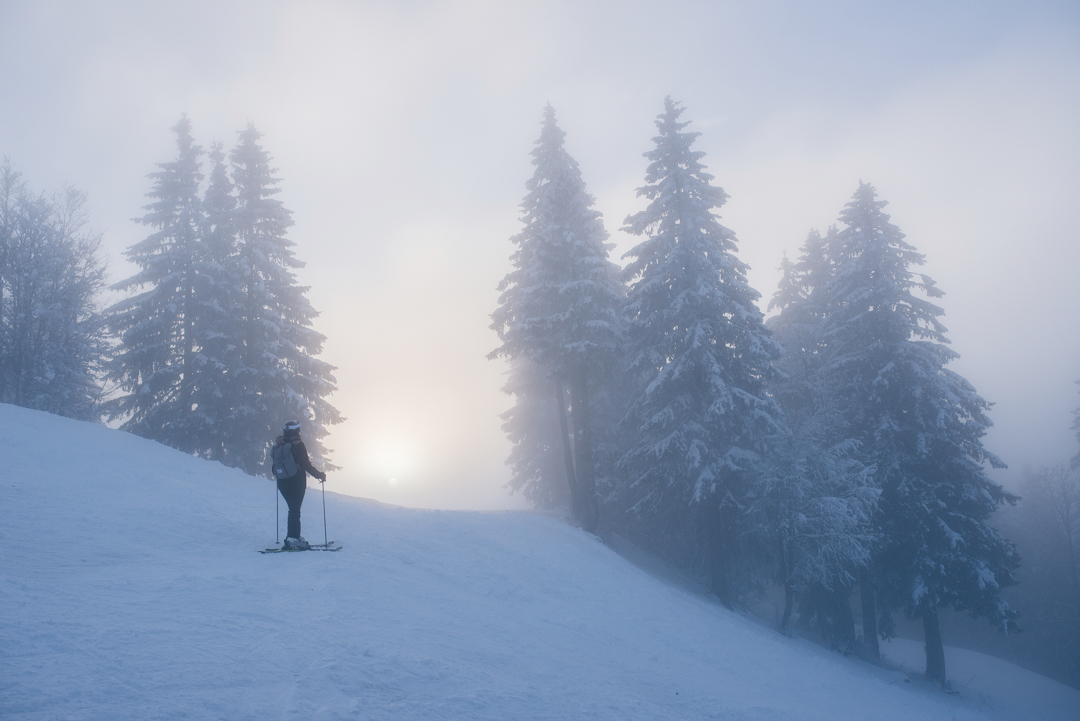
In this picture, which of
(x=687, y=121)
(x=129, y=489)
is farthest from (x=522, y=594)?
(x=687, y=121)

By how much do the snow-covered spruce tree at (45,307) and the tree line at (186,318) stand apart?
5 cm

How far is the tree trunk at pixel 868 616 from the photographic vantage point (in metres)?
19.8

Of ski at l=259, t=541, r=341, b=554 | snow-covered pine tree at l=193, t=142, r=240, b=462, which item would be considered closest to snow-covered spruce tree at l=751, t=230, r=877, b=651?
ski at l=259, t=541, r=341, b=554

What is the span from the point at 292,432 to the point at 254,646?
422 centimetres

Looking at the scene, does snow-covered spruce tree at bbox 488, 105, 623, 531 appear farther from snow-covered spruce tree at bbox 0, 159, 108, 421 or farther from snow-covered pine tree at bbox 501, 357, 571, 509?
snow-covered spruce tree at bbox 0, 159, 108, 421

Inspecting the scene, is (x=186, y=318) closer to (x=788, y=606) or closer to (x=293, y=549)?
(x=293, y=549)

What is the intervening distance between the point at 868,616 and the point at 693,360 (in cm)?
1182

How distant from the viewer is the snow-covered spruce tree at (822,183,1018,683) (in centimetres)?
1889

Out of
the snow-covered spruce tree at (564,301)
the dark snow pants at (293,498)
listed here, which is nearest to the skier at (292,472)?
the dark snow pants at (293,498)

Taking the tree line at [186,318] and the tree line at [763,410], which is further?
the tree line at [186,318]

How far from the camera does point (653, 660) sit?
27.6ft

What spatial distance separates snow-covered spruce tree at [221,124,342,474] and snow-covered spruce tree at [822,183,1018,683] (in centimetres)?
2062

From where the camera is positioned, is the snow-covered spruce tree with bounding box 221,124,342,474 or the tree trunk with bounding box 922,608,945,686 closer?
the tree trunk with bounding box 922,608,945,686

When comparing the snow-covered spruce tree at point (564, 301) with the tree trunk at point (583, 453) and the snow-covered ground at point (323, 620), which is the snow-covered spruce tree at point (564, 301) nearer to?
the tree trunk at point (583, 453)
